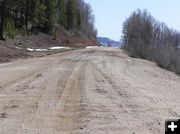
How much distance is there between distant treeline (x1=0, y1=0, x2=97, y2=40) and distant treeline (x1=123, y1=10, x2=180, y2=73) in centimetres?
1456

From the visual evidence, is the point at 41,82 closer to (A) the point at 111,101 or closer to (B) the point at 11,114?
(A) the point at 111,101

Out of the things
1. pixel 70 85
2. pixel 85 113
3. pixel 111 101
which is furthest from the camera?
pixel 70 85

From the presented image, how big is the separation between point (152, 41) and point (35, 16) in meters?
18.6

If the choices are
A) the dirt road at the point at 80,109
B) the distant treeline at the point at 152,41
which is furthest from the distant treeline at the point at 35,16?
the dirt road at the point at 80,109

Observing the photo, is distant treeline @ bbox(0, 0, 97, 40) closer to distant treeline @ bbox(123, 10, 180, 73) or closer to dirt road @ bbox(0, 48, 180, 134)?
distant treeline @ bbox(123, 10, 180, 73)

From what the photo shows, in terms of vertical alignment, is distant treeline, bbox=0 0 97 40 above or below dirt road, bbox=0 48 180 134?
above

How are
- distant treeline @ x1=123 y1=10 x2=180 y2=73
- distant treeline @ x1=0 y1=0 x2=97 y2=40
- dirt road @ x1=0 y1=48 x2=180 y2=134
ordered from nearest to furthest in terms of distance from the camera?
dirt road @ x1=0 y1=48 x2=180 y2=134 → distant treeline @ x1=123 y1=10 x2=180 y2=73 → distant treeline @ x1=0 y1=0 x2=97 y2=40

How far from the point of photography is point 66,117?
970 cm

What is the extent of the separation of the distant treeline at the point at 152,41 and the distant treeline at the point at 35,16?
1456 cm

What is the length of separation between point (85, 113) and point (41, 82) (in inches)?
288

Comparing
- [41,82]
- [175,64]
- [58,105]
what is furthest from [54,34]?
[58,105]

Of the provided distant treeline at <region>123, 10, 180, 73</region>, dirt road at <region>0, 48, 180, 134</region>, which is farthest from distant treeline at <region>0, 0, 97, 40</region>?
dirt road at <region>0, 48, 180, 134</region>

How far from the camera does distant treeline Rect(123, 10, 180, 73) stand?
43625 millimetres

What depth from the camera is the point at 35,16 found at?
7231 centimetres
